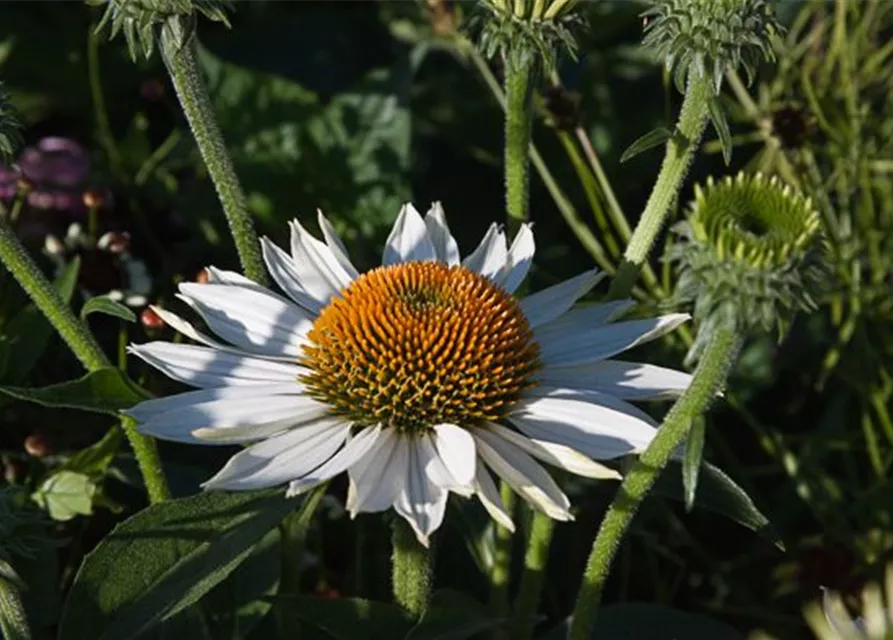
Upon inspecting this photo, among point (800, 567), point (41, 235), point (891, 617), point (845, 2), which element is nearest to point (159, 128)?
point (41, 235)

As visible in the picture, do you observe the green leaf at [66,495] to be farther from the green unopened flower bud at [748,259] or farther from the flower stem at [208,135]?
the green unopened flower bud at [748,259]

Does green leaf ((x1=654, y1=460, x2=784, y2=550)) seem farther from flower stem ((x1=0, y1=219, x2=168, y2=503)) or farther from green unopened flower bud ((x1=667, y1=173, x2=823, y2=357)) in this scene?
flower stem ((x1=0, y1=219, x2=168, y2=503))

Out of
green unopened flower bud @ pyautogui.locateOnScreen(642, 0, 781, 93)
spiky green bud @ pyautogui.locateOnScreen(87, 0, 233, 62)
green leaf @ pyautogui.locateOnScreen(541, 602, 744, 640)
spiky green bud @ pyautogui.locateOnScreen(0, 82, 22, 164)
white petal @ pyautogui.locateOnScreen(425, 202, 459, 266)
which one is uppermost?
spiky green bud @ pyautogui.locateOnScreen(87, 0, 233, 62)

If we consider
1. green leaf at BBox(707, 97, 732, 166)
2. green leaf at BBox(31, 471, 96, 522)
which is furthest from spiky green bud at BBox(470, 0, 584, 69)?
green leaf at BBox(31, 471, 96, 522)

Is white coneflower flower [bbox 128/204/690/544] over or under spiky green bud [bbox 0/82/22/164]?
under

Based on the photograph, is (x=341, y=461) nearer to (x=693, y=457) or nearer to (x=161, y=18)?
(x=693, y=457)

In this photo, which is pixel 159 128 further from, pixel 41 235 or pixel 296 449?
pixel 296 449
